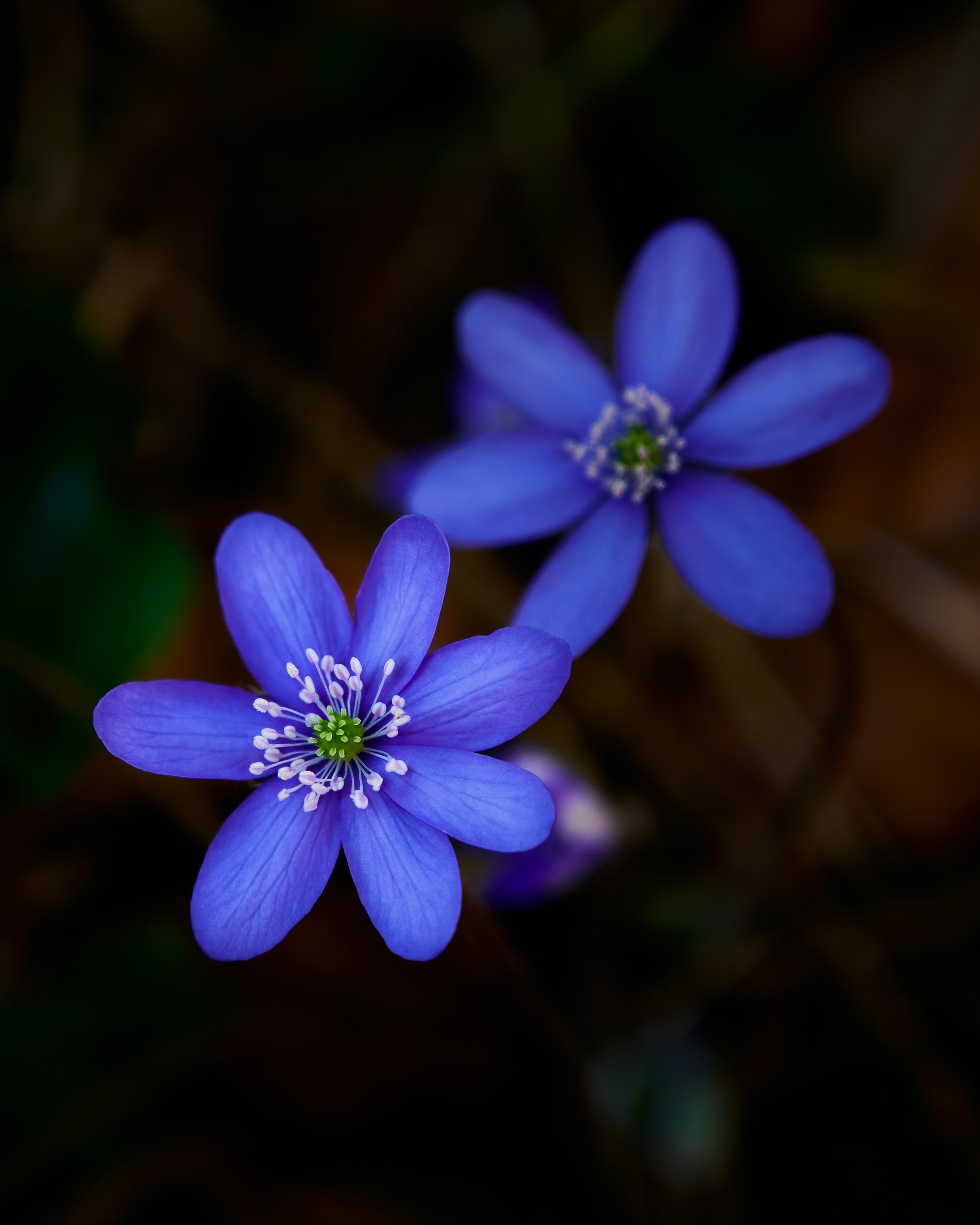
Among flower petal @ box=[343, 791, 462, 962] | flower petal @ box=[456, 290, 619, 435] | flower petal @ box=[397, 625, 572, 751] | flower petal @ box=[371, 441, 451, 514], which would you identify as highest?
flower petal @ box=[371, 441, 451, 514]

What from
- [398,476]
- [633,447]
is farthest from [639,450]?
[398,476]

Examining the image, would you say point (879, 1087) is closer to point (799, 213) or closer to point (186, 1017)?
point (186, 1017)

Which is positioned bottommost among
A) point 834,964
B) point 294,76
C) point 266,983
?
point 834,964

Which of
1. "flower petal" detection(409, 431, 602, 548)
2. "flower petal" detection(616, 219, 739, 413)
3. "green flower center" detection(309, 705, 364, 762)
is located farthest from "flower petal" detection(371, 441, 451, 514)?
"green flower center" detection(309, 705, 364, 762)

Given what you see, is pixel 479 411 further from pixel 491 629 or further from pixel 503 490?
pixel 503 490

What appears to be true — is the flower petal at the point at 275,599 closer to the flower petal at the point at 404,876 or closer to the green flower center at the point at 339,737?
the green flower center at the point at 339,737

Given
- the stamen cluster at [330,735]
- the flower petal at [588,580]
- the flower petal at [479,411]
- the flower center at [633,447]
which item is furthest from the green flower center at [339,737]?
the flower petal at [479,411]

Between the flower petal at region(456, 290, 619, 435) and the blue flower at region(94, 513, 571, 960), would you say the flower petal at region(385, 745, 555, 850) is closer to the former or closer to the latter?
the blue flower at region(94, 513, 571, 960)

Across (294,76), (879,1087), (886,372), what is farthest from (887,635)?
(294,76)
